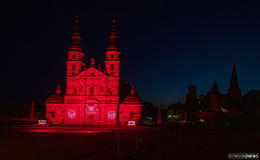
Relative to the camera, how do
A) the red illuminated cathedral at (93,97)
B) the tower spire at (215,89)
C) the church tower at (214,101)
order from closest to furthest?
the red illuminated cathedral at (93,97) < the church tower at (214,101) < the tower spire at (215,89)

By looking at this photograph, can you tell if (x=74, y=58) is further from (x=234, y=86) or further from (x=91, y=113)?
(x=234, y=86)

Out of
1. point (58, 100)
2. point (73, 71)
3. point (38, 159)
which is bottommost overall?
point (38, 159)

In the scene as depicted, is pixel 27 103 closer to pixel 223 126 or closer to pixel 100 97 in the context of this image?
pixel 100 97

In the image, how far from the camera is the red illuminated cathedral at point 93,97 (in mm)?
65688

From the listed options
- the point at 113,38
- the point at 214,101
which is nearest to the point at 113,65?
the point at 113,38

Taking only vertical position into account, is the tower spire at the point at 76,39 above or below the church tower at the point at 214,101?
Answer: above

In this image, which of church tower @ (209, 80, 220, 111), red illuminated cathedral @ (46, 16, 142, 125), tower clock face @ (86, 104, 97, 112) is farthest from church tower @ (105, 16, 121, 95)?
church tower @ (209, 80, 220, 111)

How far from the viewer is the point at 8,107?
8538cm

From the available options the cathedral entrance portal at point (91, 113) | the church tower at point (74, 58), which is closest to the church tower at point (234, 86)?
the cathedral entrance portal at point (91, 113)

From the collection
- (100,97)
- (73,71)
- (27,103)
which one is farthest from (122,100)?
(27,103)

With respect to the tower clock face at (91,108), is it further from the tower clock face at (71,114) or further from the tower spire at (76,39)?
the tower spire at (76,39)

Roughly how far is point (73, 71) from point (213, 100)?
38.7m

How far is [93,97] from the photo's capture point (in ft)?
218

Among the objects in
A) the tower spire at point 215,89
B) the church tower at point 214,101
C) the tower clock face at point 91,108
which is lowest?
the tower clock face at point 91,108
